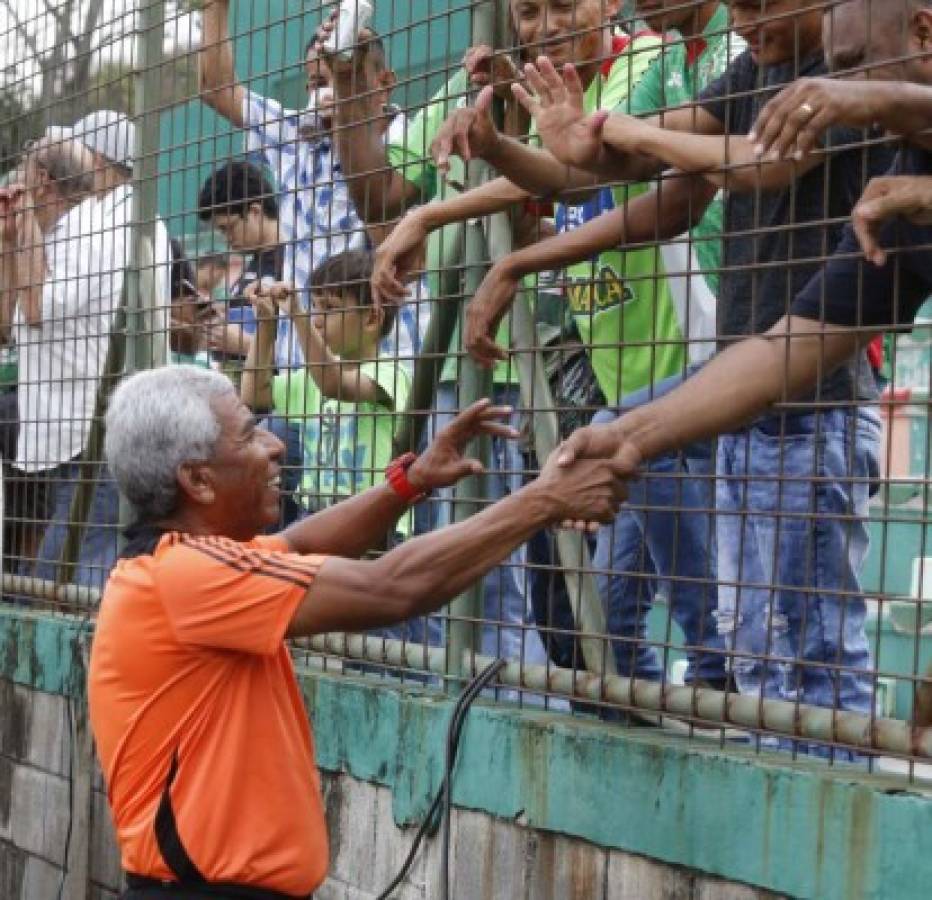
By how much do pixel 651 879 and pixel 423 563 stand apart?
0.87 metres

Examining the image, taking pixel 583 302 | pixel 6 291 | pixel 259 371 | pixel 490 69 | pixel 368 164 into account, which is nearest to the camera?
pixel 490 69

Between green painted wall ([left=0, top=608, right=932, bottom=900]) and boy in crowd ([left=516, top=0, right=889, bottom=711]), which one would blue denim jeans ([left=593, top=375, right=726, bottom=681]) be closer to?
boy in crowd ([left=516, top=0, right=889, bottom=711])

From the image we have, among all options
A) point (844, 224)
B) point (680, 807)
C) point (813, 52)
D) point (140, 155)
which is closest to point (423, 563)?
point (680, 807)

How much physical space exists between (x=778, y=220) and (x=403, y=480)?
107cm

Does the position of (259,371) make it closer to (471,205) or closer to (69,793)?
(471,205)

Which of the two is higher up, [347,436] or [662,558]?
[347,436]

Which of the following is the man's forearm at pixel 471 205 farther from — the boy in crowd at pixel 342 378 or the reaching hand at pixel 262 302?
the reaching hand at pixel 262 302

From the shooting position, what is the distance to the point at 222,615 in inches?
170

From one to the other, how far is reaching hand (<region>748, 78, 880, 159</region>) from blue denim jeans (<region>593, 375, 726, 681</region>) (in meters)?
0.99

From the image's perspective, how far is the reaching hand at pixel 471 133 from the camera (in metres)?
4.62

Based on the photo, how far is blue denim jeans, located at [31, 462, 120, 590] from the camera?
7.34 metres

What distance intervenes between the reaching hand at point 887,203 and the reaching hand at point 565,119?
0.78 metres

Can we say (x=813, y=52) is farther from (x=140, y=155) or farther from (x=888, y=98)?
(x=140, y=155)

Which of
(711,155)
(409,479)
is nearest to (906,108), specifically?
(711,155)
